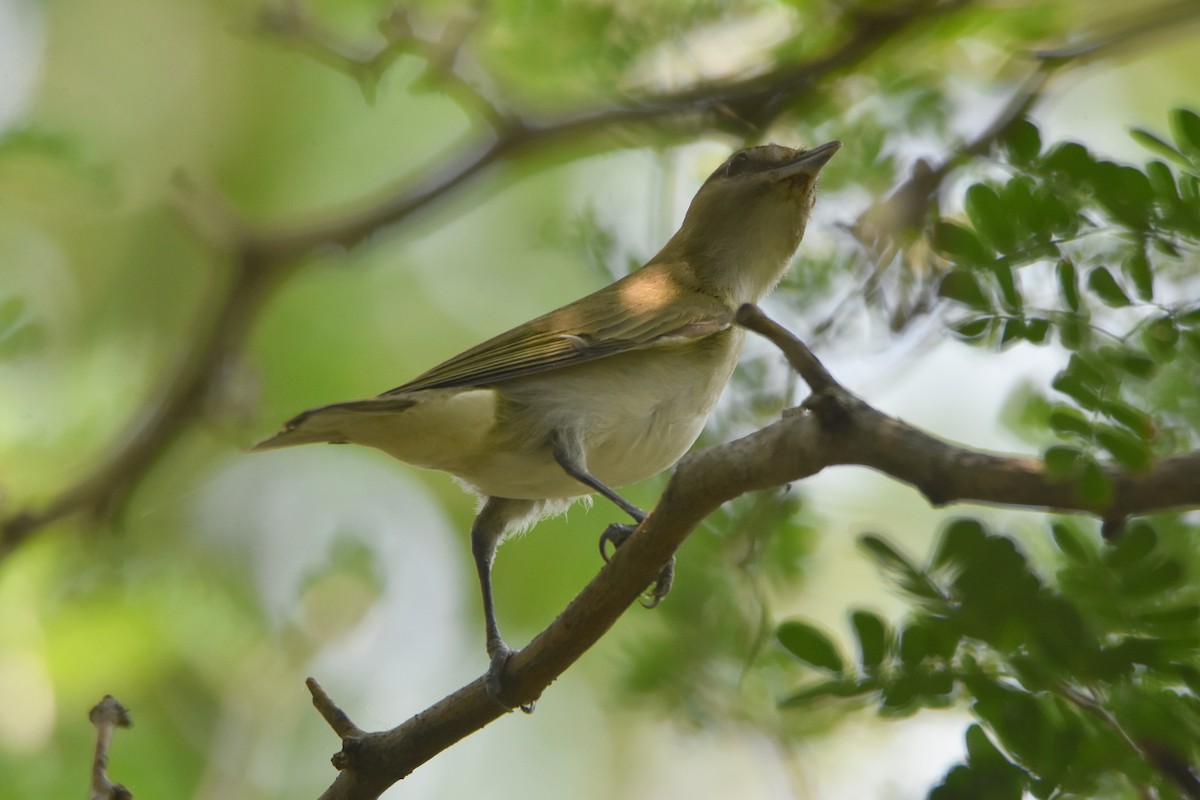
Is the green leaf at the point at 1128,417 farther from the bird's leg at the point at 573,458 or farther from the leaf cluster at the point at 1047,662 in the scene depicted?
the bird's leg at the point at 573,458

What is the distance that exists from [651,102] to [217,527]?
5580 mm

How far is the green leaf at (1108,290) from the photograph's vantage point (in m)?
2.57

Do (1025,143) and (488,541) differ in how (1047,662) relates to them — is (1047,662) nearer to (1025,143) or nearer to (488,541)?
(1025,143)

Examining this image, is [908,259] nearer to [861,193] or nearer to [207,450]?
[861,193]

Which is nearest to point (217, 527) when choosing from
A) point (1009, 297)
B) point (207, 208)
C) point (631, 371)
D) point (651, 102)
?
point (207, 208)

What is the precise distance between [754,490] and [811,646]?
0.38m

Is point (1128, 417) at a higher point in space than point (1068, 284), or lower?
lower

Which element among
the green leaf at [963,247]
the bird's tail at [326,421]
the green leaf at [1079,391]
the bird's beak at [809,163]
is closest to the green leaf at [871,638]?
the green leaf at [1079,391]

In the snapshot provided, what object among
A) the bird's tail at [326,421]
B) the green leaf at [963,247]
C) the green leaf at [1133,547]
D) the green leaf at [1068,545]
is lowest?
the green leaf at [1133,547]

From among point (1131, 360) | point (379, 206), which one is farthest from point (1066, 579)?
point (379, 206)

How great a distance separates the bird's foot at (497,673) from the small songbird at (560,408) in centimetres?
7

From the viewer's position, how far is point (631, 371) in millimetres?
4668

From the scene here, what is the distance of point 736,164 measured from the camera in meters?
5.43

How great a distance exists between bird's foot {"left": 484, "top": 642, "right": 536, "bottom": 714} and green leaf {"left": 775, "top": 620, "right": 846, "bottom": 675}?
1048 mm
